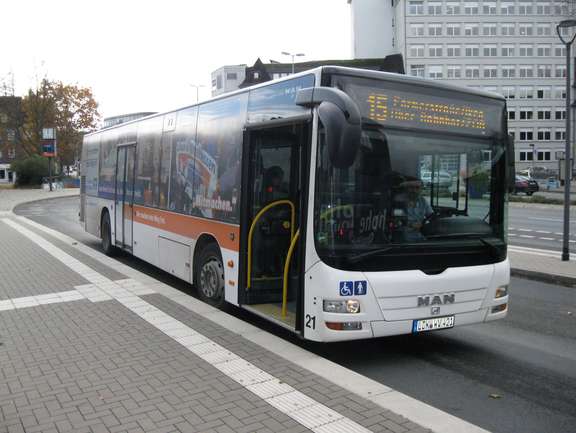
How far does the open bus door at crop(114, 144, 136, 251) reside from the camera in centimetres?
1174

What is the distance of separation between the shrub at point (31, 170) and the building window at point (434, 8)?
6365cm

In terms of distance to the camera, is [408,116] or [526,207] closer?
[408,116]

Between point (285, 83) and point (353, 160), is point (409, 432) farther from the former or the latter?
point (285, 83)

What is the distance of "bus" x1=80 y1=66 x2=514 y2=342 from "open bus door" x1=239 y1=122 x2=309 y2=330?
1 cm

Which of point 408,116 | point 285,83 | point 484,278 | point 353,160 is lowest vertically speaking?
point 484,278

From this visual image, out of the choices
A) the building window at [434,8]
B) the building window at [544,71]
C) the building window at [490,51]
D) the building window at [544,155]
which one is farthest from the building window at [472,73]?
the building window at [544,155]

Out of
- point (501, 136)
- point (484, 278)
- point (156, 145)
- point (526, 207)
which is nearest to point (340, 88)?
point (501, 136)

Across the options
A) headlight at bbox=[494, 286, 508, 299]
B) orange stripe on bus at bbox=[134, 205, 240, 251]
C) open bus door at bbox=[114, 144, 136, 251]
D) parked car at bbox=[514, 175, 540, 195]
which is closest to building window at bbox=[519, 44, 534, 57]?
parked car at bbox=[514, 175, 540, 195]

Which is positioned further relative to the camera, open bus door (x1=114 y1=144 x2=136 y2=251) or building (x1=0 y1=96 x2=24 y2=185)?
building (x1=0 y1=96 x2=24 y2=185)

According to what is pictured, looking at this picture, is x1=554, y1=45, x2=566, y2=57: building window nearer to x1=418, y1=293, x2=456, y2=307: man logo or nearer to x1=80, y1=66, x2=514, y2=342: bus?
x1=80, y1=66, x2=514, y2=342: bus

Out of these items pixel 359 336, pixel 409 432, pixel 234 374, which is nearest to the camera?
pixel 409 432

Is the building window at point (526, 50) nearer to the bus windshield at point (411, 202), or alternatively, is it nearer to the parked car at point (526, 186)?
the parked car at point (526, 186)

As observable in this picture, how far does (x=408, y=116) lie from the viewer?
19.5 feet

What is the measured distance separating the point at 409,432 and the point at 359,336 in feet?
5.10
